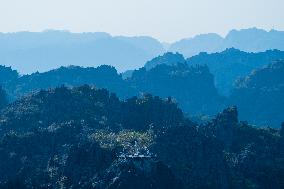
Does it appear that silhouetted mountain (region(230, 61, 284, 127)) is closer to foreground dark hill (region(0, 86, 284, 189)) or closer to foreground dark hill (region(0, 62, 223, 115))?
foreground dark hill (region(0, 62, 223, 115))

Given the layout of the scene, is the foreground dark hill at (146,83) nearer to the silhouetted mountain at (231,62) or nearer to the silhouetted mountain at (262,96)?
the silhouetted mountain at (262,96)

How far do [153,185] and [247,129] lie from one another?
2391 cm

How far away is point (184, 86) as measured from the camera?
114562mm

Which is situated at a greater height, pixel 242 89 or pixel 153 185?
pixel 242 89

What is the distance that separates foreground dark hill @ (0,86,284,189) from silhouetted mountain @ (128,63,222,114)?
46.8m

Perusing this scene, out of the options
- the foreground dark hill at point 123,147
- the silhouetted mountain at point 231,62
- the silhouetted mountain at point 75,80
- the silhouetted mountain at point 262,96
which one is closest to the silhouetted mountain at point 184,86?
the silhouetted mountain at point 75,80

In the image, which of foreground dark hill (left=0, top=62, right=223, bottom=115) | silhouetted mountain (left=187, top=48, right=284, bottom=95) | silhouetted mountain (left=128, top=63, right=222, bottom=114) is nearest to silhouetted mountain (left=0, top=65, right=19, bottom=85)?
foreground dark hill (left=0, top=62, right=223, bottom=115)

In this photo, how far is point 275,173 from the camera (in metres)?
45.4

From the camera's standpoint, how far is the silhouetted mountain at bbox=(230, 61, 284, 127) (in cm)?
10125

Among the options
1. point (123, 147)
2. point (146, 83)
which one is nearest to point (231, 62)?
point (146, 83)

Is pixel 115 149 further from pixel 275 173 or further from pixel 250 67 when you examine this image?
pixel 250 67

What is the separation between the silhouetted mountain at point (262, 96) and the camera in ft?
332

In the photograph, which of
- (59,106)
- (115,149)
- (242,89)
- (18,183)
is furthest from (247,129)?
(242,89)

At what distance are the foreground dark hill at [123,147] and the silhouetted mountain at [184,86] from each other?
46807 millimetres
